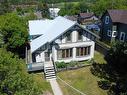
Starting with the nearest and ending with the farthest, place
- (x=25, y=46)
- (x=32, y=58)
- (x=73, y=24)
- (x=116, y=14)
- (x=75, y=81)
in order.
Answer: (x=75, y=81) → (x=73, y=24) → (x=32, y=58) → (x=25, y=46) → (x=116, y=14)

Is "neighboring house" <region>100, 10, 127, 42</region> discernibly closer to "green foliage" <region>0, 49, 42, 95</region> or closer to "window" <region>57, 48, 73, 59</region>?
"window" <region>57, 48, 73, 59</region>

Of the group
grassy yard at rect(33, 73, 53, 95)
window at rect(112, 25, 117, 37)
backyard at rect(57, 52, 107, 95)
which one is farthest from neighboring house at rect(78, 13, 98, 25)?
grassy yard at rect(33, 73, 53, 95)

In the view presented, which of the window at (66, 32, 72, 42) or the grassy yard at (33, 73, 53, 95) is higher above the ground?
the window at (66, 32, 72, 42)

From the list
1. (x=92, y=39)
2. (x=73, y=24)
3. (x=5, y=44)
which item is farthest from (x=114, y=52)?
(x=5, y=44)

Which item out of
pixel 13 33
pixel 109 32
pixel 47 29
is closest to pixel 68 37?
pixel 47 29

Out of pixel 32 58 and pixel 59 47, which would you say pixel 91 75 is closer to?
pixel 59 47
